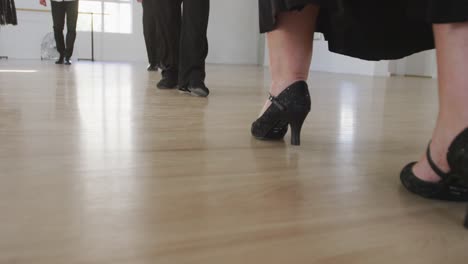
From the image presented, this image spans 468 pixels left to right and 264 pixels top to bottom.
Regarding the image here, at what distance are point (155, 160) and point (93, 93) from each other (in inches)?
46.8

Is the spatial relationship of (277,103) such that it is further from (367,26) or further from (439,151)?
(439,151)

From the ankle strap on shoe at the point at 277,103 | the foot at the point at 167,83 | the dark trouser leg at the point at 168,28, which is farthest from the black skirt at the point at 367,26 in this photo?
the foot at the point at 167,83

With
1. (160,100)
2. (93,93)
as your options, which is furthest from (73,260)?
(93,93)

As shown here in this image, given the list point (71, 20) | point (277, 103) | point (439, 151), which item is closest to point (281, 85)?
point (277, 103)

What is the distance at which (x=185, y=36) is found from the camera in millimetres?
1781

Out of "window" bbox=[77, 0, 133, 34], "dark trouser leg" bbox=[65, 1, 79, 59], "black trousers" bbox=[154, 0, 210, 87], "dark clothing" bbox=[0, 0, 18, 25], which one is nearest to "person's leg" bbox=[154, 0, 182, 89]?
"black trousers" bbox=[154, 0, 210, 87]

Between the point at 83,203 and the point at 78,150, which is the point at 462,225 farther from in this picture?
the point at 78,150

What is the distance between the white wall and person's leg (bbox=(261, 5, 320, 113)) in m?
6.66

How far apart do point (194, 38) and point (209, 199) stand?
1332 mm

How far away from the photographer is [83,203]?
49cm

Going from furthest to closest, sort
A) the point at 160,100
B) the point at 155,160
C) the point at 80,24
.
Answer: the point at 80,24 → the point at 160,100 → the point at 155,160

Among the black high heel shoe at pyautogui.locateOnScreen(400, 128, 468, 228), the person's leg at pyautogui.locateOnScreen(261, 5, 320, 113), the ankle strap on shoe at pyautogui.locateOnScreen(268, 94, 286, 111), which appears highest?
the person's leg at pyautogui.locateOnScreen(261, 5, 320, 113)

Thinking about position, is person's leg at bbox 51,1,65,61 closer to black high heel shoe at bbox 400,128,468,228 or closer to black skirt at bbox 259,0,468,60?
black skirt at bbox 259,0,468,60

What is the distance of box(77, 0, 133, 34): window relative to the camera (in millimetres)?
6824
